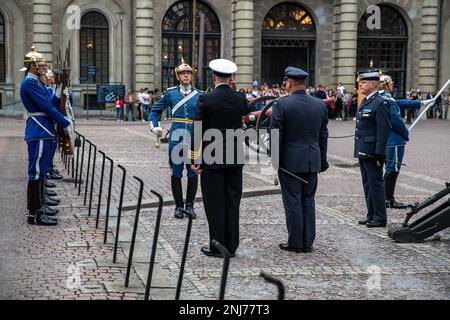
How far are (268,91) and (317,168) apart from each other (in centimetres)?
2463

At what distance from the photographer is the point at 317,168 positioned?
25.5 ft

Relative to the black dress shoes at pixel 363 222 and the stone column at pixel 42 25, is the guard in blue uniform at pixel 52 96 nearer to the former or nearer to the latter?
the black dress shoes at pixel 363 222

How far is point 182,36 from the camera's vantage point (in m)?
34.9

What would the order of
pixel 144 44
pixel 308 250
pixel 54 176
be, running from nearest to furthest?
1. pixel 308 250
2. pixel 54 176
3. pixel 144 44

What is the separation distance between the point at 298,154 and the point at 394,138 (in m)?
3.66

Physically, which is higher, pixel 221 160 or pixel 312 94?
Result: pixel 312 94

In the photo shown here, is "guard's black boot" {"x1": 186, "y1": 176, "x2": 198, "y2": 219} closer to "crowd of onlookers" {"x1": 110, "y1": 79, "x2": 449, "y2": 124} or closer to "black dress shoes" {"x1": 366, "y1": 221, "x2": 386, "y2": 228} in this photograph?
"black dress shoes" {"x1": 366, "y1": 221, "x2": 386, "y2": 228}

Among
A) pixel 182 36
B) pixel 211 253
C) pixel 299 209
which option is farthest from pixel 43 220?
pixel 182 36

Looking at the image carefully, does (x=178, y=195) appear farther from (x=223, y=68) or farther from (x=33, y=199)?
(x=223, y=68)

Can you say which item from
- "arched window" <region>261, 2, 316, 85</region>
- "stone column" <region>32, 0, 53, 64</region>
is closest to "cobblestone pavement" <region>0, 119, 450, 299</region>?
"stone column" <region>32, 0, 53, 64</region>
